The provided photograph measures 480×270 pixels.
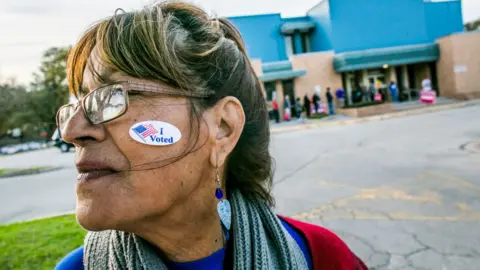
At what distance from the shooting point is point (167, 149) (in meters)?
1.18

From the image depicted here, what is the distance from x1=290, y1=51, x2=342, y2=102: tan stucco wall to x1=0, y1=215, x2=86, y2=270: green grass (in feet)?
71.0

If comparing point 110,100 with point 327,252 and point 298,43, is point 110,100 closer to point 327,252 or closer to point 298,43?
point 327,252

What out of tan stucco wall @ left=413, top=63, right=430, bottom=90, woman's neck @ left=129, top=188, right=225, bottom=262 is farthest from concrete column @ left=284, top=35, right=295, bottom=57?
woman's neck @ left=129, top=188, right=225, bottom=262

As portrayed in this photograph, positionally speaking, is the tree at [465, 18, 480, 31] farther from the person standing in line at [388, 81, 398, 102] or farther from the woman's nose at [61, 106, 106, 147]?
the woman's nose at [61, 106, 106, 147]

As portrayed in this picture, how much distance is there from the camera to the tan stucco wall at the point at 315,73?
25.2 m

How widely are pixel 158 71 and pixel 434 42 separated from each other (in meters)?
30.7

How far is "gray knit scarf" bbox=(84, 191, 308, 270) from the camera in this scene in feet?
4.30

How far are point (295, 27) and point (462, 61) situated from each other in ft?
40.9

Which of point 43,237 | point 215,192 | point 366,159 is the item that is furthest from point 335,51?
point 215,192

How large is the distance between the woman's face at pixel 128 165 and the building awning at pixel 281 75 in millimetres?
22890

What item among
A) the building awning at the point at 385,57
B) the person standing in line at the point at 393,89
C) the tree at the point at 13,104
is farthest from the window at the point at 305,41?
the tree at the point at 13,104

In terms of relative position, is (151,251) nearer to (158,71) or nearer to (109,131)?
(109,131)

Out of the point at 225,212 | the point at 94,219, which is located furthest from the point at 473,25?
the point at 94,219

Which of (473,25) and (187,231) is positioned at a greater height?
(473,25)
